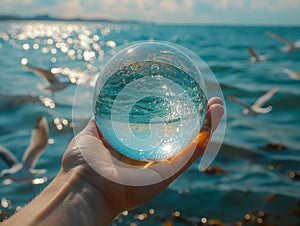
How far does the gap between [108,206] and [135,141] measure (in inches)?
16.4

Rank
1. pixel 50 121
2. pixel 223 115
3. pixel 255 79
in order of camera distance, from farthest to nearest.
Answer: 1. pixel 255 79
2. pixel 50 121
3. pixel 223 115

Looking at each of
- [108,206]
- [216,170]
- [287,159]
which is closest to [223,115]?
[108,206]

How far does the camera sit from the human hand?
258cm

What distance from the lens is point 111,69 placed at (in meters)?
2.56

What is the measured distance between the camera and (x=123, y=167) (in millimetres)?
2629

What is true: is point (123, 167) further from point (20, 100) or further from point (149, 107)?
point (20, 100)

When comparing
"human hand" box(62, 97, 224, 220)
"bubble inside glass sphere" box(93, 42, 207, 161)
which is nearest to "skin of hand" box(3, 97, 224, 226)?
"human hand" box(62, 97, 224, 220)

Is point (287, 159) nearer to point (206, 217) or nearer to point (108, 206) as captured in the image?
point (206, 217)

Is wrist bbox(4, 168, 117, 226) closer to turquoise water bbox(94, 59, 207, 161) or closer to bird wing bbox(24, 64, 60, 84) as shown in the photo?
turquoise water bbox(94, 59, 207, 161)

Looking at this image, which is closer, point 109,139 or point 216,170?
point 109,139

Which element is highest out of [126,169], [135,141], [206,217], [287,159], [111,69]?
[111,69]

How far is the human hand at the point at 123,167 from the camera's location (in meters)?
2.58

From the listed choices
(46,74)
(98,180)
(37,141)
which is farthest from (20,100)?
(98,180)

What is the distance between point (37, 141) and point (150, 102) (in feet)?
12.2
